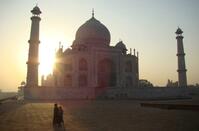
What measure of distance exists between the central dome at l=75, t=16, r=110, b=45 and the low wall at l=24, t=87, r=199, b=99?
1044 centimetres

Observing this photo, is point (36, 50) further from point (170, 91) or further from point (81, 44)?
point (170, 91)

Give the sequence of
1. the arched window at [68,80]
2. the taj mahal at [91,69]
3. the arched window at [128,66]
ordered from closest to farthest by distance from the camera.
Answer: the taj mahal at [91,69]
the arched window at [68,80]
the arched window at [128,66]

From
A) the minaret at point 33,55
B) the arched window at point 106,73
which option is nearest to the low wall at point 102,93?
the minaret at point 33,55

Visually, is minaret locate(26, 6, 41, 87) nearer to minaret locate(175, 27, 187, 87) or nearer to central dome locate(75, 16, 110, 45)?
central dome locate(75, 16, 110, 45)

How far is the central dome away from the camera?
43562 mm

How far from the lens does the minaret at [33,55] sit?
35.6m

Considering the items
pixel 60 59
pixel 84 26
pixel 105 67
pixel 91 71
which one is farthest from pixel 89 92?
pixel 84 26

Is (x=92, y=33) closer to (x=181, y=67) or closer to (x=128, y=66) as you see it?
(x=128, y=66)

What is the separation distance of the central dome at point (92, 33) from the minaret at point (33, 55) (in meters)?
8.81

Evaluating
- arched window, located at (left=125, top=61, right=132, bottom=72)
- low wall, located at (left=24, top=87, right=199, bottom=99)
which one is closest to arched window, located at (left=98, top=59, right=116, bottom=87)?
arched window, located at (left=125, top=61, right=132, bottom=72)

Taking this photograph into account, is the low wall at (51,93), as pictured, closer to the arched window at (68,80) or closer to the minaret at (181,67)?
the arched window at (68,80)

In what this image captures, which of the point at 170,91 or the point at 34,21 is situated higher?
the point at 34,21

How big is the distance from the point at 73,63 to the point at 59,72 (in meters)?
3.70

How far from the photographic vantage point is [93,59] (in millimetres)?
40094
